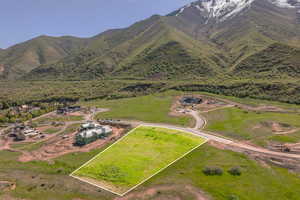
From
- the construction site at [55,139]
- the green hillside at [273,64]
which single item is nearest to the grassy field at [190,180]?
the construction site at [55,139]

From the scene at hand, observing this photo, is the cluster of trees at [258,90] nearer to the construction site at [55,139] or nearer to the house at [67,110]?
the house at [67,110]

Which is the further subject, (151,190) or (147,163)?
(147,163)

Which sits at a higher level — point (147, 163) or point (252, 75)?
point (252, 75)

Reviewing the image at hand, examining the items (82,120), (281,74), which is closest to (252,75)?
(281,74)

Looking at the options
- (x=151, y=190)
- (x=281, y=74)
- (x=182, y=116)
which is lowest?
(x=151, y=190)

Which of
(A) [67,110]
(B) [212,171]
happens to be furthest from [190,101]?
(B) [212,171]

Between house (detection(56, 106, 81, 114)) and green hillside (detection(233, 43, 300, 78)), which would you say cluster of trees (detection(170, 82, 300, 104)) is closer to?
green hillside (detection(233, 43, 300, 78))

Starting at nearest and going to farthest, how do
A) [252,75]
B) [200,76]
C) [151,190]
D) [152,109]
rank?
1. [151,190]
2. [152,109]
3. [252,75]
4. [200,76]

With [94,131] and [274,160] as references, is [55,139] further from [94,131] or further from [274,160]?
[274,160]

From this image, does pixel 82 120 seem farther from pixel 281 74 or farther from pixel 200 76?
pixel 281 74
